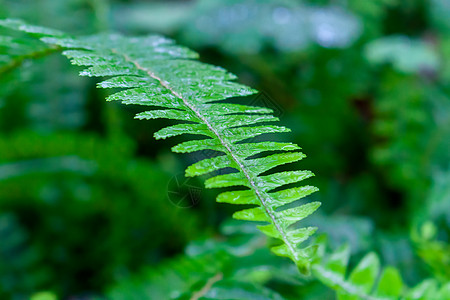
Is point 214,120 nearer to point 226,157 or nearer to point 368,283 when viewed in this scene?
point 226,157

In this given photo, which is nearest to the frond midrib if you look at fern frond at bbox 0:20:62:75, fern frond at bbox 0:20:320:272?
fern frond at bbox 0:20:320:272

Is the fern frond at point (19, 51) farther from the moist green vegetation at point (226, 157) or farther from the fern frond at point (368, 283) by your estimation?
the fern frond at point (368, 283)

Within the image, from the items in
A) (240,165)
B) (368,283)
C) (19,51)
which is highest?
(19,51)

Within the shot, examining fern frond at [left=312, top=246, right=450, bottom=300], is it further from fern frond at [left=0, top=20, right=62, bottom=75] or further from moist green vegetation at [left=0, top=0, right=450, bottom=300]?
fern frond at [left=0, top=20, right=62, bottom=75]

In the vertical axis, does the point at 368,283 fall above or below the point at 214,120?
below

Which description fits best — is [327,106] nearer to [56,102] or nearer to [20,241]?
[56,102]

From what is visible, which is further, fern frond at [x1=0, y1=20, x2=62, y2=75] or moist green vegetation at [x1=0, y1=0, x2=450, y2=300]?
fern frond at [x1=0, y1=20, x2=62, y2=75]

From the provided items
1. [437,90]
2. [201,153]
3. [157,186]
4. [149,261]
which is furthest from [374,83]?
[201,153]

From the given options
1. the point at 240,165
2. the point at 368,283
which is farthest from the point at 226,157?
the point at 368,283

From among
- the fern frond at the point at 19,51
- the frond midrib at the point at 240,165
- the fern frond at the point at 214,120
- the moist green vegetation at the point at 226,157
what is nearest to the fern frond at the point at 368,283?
the moist green vegetation at the point at 226,157
